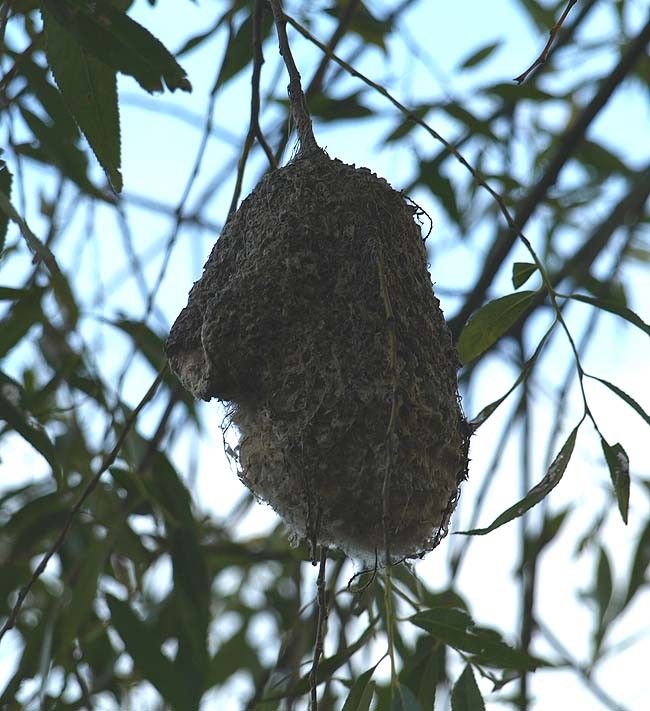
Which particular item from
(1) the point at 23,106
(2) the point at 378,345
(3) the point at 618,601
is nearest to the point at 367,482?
(2) the point at 378,345

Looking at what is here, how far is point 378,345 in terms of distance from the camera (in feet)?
3.78

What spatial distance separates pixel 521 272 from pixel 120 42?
579 millimetres

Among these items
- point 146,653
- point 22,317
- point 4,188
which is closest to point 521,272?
point 4,188

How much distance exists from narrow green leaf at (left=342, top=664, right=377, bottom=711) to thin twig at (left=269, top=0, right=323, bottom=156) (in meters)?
0.64

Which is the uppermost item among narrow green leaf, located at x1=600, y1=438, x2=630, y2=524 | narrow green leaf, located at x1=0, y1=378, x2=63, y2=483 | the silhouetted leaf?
the silhouetted leaf

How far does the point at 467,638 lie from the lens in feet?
4.73

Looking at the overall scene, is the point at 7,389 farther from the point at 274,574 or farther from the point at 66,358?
the point at 274,574

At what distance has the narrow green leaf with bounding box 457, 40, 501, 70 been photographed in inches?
105

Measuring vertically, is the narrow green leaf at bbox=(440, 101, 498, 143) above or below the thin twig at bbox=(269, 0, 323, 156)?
above

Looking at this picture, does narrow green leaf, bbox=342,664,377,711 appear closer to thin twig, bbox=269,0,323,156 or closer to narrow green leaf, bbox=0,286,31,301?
thin twig, bbox=269,0,323,156

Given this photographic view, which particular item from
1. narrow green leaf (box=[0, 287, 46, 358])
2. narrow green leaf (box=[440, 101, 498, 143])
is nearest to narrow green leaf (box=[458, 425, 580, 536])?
narrow green leaf (box=[440, 101, 498, 143])

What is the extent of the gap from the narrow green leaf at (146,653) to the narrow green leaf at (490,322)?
2.38ft

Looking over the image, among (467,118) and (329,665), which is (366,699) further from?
(467,118)

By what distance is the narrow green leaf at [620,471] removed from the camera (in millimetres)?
1330
